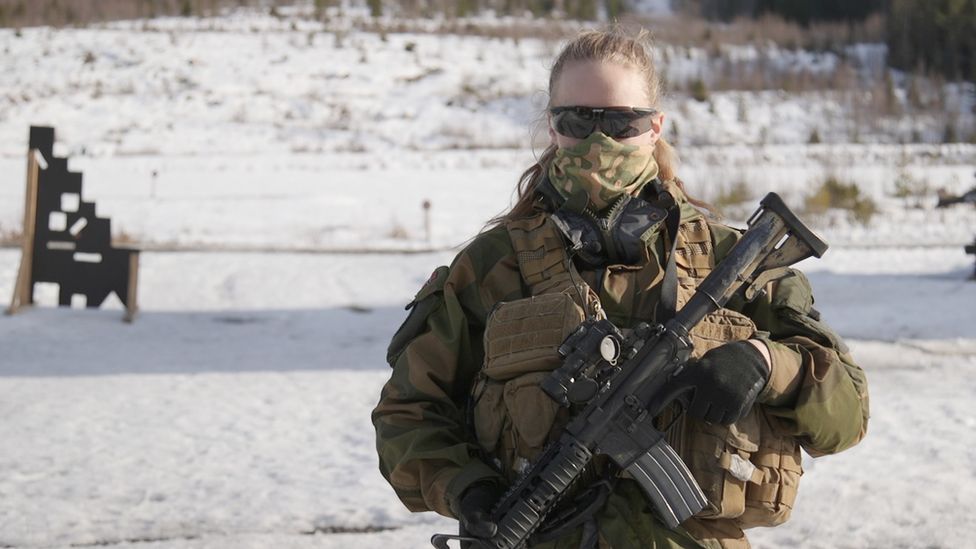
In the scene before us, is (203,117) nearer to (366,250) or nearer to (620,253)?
(366,250)

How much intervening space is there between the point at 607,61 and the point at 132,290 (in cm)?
733

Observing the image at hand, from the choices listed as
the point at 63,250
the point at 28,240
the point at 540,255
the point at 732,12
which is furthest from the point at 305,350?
the point at 732,12

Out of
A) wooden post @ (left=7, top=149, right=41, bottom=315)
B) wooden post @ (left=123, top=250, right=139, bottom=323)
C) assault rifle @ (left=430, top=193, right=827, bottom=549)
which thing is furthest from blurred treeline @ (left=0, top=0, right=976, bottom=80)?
assault rifle @ (left=430, top=193, right=827, bottom=549)

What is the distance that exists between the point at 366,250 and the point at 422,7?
142 feet

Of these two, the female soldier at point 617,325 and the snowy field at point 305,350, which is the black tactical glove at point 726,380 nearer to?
the female soldier at point 617,325

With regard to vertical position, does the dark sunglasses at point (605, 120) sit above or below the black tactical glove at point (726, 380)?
above

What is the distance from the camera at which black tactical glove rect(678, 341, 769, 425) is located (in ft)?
6.36

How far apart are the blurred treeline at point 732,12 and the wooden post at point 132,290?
24.5 metres

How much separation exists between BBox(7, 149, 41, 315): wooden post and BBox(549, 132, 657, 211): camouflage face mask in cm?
743

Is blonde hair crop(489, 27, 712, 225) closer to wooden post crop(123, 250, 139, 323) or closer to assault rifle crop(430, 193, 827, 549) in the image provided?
assault rifle crop(430, 193, 827, 549)

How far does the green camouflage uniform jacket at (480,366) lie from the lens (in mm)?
2025

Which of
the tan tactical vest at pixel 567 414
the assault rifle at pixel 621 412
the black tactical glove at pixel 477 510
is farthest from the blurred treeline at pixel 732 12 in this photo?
the black tactical glove at pixel 477 510

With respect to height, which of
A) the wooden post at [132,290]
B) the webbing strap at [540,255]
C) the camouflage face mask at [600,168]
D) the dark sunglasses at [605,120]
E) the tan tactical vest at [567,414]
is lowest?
the wooden post at [132,290]

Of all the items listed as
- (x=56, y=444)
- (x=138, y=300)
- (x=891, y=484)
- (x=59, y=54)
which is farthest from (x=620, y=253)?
(x=59, y=54)
